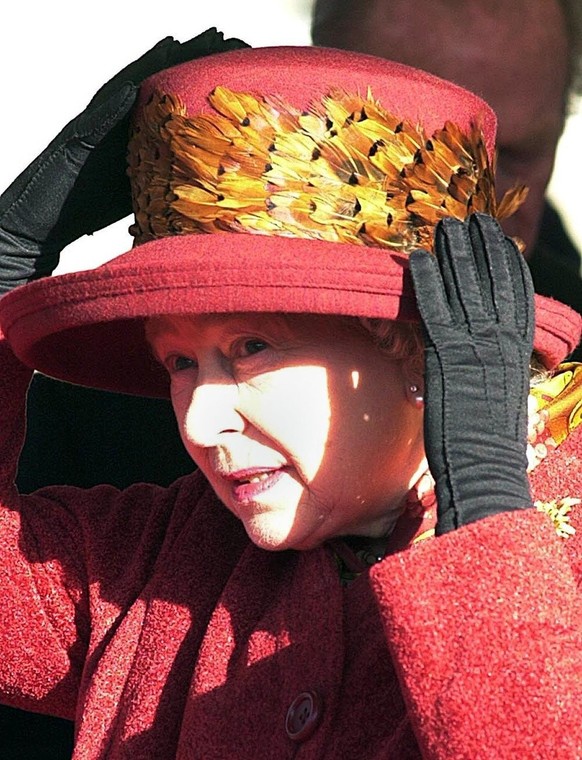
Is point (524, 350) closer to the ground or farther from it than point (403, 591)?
farther from it

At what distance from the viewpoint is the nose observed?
5.85 ft

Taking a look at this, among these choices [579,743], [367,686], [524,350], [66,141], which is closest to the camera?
[579,743]

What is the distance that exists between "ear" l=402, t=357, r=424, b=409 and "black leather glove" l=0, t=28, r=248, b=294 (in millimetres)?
606

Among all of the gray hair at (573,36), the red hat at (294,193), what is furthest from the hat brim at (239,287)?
the gray hair at (573,36)

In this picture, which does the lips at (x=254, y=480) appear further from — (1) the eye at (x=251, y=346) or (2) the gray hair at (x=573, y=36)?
(2) the gray hair at (x=573, y=36)

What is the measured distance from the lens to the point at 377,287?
163 cm

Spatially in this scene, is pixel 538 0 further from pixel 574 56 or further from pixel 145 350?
pixel 145 350

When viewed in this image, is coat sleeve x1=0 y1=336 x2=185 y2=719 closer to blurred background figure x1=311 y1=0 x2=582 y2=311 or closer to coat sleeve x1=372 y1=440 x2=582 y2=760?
coat sleeve x1=372 y1=440 x2=582 y2=760

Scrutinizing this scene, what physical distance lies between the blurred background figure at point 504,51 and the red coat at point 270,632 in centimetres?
99

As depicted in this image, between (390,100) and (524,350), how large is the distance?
14.9 inches

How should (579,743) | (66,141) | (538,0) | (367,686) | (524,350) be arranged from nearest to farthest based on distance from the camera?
(579,743), (524,350), (367,686), (66,141), (538,0)

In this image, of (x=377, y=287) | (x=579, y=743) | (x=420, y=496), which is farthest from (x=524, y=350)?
(x=579, y=743)

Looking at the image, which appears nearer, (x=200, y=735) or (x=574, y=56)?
(x=200, y=735)

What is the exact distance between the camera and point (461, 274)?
1610mm
